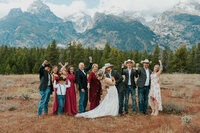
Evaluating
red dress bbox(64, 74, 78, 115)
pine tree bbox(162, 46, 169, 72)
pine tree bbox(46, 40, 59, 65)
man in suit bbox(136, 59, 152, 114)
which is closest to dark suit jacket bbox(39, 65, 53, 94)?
red dress bbox(64, 74, 78, 115)

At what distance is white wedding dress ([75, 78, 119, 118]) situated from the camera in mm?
7332

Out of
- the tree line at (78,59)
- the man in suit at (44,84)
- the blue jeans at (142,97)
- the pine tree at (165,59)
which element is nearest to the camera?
the man in suit at (44,84)

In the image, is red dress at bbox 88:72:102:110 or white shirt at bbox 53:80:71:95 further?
red dress at bbox 88:72:102:110

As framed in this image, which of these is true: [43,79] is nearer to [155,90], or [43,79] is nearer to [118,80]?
[118,80]

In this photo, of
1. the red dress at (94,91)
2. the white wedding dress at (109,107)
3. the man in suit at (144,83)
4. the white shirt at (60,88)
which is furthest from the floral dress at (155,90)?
the white shirt at (60,88)

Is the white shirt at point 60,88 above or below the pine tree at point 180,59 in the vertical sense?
below

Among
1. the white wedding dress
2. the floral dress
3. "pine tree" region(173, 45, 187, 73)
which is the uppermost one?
"pine tree" region(173, 45, 187, 73)

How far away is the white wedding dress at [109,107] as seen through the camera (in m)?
7.33

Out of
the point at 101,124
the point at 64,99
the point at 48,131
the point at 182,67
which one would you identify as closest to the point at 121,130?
the point at 101,124

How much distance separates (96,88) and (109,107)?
120cm

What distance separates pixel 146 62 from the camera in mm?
8000

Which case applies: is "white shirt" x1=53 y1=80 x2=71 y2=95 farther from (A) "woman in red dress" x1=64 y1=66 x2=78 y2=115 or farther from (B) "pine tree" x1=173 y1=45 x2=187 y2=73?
(B) "pine tree" x1=173 y1=45 x2=187 y2=73

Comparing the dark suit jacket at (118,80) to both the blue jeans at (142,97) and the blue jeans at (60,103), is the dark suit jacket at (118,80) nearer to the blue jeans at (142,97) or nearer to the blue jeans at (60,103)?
the blue jeans at (142,97)

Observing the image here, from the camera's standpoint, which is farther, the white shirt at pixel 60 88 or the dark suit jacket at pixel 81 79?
the dark suit jacket at pixel 81 79
